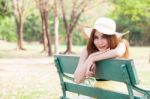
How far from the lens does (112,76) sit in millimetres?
5266

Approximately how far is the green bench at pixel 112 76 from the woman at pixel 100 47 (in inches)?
3.5

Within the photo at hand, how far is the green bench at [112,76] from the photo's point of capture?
4988 millimetres

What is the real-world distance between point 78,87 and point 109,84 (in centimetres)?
51

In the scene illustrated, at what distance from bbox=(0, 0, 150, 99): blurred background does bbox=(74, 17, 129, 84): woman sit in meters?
4.21

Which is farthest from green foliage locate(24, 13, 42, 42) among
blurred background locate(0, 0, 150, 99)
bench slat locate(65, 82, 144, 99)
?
bench slat locate(65, 82, 144, 99)

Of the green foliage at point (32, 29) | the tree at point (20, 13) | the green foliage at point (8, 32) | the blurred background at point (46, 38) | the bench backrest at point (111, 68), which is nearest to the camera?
the bench backrest at point (111, 68)

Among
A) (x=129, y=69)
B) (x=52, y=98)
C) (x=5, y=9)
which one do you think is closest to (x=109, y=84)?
(x=129, y=69)

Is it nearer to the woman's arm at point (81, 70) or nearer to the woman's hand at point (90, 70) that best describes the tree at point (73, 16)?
the woman's arm at point (81, 70)

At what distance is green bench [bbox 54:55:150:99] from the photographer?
4.99 metres

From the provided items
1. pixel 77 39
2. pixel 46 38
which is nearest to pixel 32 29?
pixel 77 39

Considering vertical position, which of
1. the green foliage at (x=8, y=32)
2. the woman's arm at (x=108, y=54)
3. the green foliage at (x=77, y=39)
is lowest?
the green foliage at (x=77, y=39)

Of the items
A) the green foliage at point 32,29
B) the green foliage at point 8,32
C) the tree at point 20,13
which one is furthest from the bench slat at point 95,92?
the green foliage at point 32,29

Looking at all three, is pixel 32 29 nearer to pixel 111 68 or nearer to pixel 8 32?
pixel 8 32

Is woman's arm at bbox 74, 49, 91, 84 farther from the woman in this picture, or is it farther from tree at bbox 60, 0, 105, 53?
tree at bbox 60, 0, 105, 53
